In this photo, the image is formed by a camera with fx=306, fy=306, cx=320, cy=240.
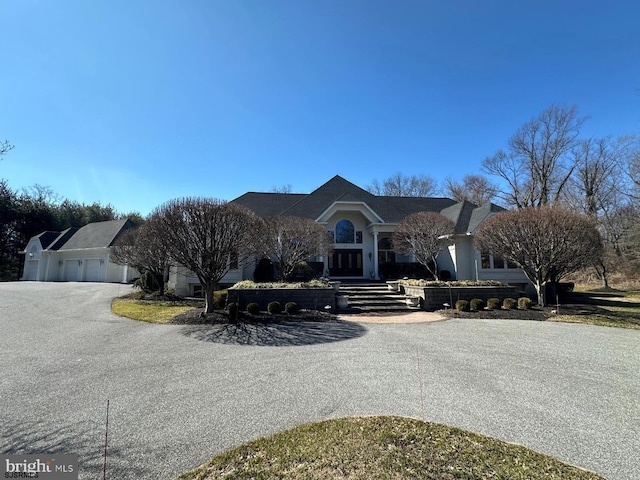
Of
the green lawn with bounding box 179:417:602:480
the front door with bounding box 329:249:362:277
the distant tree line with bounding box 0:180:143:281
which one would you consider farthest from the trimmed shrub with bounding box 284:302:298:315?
the distant tree line with bounding box 0:180:143:281

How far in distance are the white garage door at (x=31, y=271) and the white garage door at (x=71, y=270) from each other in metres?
3.11

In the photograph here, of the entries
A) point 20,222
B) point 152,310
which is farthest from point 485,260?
point 20,222

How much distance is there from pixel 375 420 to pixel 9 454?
4035 millimetres

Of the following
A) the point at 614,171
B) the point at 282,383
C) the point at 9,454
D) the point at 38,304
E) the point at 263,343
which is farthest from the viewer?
the point at 614,171

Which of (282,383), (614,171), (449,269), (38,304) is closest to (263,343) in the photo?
(282,383)

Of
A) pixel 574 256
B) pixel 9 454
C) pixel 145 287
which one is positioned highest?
pixel 574 256

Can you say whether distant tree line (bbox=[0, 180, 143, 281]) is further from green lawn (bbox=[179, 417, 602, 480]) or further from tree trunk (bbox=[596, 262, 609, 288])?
tree trunk (bbox=[596, 262, 609, 288])

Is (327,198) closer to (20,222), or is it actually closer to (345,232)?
(345,232)

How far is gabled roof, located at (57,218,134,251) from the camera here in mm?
28261

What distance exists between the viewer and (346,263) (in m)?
20.8

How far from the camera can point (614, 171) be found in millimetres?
30422

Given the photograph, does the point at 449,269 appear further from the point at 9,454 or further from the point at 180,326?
the point at 9,454

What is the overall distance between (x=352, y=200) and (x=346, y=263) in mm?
4541

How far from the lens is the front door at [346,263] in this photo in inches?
808
